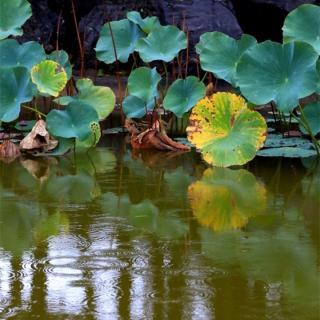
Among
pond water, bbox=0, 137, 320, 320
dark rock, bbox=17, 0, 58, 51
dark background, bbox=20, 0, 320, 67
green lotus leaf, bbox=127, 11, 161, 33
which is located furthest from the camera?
dark rock, bbox=17, 0, 58, 51

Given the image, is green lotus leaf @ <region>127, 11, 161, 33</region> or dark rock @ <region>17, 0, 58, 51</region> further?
dark rock @ <region>17, 0, 58, 51</region>

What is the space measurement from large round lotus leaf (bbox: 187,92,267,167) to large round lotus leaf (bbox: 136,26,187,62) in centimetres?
66

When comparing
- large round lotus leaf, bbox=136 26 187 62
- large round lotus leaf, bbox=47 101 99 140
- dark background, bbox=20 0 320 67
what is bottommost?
large round lotus leaf, bbox=47 101 99 140

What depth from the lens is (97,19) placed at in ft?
23.1

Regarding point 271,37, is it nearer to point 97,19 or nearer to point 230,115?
point 97,19

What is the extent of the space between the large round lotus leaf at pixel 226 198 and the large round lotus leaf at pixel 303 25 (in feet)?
2.32

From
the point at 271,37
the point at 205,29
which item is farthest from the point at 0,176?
the point at 271,37

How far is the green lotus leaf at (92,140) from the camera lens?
3.82 meters

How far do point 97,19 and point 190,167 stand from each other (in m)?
3.78

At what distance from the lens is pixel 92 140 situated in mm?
3871

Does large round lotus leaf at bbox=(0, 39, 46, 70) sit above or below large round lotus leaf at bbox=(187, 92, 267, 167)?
above

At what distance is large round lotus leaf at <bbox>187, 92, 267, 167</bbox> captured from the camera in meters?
3.38

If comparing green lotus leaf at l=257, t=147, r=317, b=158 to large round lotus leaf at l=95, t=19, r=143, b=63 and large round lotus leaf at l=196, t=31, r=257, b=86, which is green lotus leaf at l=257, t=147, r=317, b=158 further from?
large round lotus leaf at l=95, t=19, r=143, b=63

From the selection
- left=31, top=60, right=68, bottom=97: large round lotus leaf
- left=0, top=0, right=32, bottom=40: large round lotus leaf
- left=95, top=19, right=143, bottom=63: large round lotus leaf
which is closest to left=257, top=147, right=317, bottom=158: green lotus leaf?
left=31, top=60, right=68, bottom=97: large round lotus leaf
